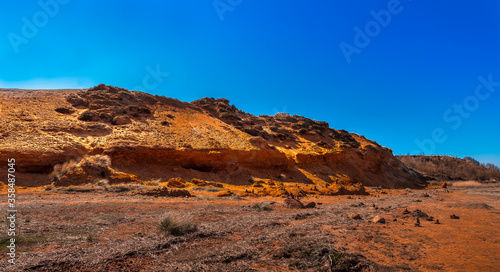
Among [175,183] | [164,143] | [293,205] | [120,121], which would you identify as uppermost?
[120,121]

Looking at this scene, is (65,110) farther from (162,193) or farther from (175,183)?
(162,193)

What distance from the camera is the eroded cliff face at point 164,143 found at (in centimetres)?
1922

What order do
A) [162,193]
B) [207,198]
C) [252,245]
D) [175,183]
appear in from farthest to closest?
[175,183], [162,193], [207,198], [252,245]

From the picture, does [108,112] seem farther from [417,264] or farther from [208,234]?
[417,264]

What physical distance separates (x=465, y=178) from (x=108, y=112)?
63.2 m

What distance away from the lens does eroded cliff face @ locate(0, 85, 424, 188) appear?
19219 millimetres

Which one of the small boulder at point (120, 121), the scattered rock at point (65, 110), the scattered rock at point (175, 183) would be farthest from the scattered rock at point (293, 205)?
the scattered rock at point (65, 110)

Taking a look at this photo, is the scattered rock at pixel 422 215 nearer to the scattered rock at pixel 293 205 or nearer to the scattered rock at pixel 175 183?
the scattered rock at pixel 293 205

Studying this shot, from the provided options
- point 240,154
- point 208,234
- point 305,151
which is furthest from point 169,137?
point 208,234

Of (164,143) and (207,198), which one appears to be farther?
(164,143)

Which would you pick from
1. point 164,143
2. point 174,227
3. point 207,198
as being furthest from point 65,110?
point 174,227

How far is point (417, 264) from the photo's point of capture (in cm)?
441

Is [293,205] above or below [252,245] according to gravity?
above

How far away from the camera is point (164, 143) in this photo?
74.6 ft
